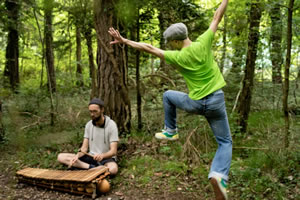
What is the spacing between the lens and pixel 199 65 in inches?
116

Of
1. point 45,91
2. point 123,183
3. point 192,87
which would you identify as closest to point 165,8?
point 192,87

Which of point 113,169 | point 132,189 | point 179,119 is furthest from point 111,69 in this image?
point 132,189

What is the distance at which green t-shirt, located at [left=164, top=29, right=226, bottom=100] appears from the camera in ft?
9.58

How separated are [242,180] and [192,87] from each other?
93.7 inches

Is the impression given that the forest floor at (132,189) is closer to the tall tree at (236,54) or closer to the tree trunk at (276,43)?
the tall tree at (236,54)

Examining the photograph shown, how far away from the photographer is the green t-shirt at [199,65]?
2920 mm

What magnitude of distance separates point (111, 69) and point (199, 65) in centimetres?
350

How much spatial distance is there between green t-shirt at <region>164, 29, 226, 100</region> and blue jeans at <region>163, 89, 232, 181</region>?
9cm

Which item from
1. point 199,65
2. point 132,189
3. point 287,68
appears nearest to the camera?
point 199,65

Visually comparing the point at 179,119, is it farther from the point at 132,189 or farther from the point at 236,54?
the point at 236,54

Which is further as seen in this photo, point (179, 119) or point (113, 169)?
point (179, 119)

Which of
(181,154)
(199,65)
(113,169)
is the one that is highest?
(199,65)

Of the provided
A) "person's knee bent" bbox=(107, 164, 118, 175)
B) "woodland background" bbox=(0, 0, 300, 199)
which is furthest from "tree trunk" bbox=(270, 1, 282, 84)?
"person's knee bent" bbox=(107, 164, 118, 175)

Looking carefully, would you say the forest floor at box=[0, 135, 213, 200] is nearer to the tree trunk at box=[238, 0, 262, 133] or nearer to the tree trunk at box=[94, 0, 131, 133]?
the tree trunk at box=[94, 0, 131, 133]
